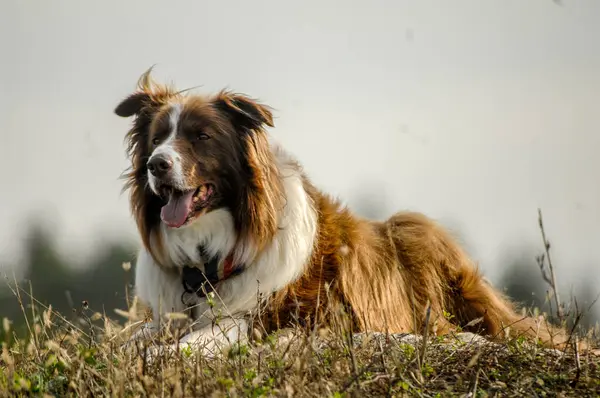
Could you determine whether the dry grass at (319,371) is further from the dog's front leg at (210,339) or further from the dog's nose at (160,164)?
the dog's nose at (160,164)

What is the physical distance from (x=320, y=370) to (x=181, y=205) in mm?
2831

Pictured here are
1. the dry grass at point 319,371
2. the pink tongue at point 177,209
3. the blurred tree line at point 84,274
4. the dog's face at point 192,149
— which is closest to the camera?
the dry grass at point 319,371

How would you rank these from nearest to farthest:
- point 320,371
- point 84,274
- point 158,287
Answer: point 320,371 → point 158,287 → point 84,274

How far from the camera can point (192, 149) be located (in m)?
7.28

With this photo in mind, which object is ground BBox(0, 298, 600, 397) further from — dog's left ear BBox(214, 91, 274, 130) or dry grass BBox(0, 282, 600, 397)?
dog's left ear BBox(214, 91, 274, 130)

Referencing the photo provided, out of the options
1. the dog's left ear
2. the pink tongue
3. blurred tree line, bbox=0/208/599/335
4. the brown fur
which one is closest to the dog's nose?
the pink tongue

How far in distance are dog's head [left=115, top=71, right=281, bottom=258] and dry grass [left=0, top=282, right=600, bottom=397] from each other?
1764 mm

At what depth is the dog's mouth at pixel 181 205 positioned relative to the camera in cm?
723

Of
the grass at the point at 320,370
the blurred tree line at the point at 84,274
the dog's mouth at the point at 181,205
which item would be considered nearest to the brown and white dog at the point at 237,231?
the dog's mouth at the point at 181,205

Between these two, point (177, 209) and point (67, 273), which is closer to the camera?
point (177, 209)

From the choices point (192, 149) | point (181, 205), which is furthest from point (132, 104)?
point (181, 205)

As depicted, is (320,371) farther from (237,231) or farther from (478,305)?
(478,305)

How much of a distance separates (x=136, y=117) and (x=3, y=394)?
346 cm

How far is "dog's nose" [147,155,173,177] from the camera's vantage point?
22.8ft
